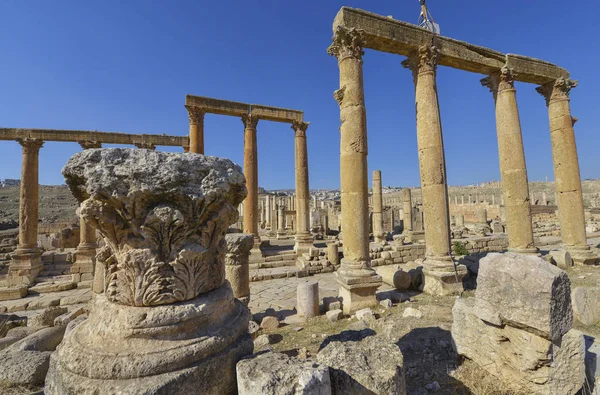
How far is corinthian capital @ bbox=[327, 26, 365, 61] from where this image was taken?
6.07 m

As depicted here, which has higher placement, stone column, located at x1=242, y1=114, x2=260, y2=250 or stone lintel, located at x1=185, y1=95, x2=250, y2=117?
stone lintel, located at x1=185, y1=95, x2=250, y2=117

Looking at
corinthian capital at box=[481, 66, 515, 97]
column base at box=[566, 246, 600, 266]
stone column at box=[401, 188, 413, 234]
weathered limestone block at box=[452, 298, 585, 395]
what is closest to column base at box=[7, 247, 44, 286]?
weathered limestone block at box=[452, 298, 585, 395]

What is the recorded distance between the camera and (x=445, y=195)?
6555mm

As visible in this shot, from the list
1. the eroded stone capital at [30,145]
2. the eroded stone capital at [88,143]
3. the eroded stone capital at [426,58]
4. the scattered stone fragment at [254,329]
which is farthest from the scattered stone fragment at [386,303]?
the eroded stone capital at [30,145]

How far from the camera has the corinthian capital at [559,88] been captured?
8.93 meters

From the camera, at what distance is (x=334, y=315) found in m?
5.11

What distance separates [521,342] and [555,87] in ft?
34.3

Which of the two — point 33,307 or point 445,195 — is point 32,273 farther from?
point 445,195

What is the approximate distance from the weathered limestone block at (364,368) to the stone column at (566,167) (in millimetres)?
10189

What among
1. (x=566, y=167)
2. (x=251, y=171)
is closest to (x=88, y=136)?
(x=251, y=171)

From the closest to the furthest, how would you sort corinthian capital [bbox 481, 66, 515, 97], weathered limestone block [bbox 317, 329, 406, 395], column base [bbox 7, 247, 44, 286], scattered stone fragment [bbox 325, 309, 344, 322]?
weathered limestone block [bbox 317, 329, 406, 395] → scattered stone fragment [bbox 325, 309, 344, 322] → corinthian capital [bbox 481, 66, 515, 97] → column base [bbox 7, 247, 44, 286]

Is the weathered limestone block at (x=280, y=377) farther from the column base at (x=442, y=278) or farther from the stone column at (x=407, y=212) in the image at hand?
the stone column at (x=407, y=212)

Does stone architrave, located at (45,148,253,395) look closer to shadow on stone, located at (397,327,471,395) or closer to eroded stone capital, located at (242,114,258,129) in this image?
shadow on stone, located at (397,327,471,395)

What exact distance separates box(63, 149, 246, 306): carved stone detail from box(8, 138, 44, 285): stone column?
12208 millimetres
